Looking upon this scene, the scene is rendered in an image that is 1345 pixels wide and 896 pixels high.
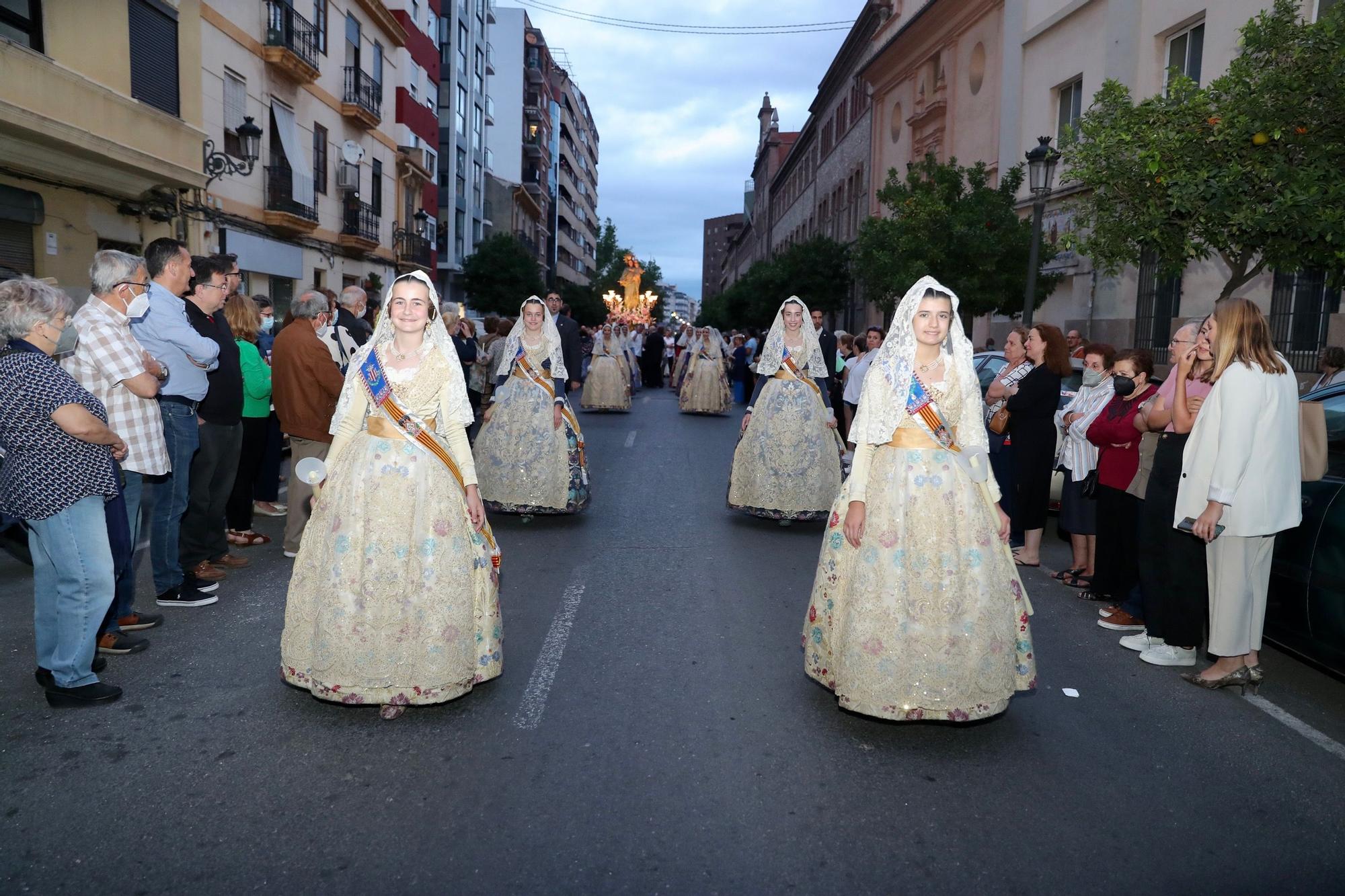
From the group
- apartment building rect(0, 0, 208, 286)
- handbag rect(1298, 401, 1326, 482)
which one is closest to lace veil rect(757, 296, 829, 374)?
handbag rect(1298, 401, 1326, 482)

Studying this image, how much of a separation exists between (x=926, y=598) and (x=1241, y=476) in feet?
6.09

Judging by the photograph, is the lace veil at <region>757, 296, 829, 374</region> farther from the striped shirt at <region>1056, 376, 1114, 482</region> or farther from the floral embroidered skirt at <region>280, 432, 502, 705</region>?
the floral embroidered skirt at <region>280, 432, 502, 705</region>

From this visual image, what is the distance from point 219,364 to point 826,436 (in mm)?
5048

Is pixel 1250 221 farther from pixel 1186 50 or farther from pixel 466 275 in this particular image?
pixel 466 275

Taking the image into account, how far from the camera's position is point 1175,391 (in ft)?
18.7

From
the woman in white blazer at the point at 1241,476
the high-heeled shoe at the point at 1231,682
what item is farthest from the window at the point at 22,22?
the high-heeled shoe at the point at 1231,682

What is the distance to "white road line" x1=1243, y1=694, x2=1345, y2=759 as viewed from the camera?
4.51m

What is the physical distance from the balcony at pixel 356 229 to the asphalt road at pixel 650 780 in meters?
22.9

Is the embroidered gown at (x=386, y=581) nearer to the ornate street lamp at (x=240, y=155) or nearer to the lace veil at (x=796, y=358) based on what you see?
the lace veil at (x=796, y=358)

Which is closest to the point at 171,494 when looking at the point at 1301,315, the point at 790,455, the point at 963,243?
the point at 790,455

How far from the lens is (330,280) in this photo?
27359 millimetres

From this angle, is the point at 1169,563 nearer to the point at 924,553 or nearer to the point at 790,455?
the point at 924,553

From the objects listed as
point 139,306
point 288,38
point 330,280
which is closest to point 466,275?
point 330,280

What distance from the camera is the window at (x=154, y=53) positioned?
655 inches
